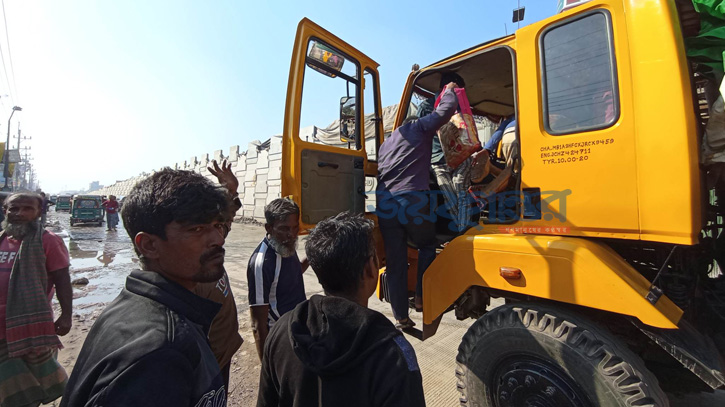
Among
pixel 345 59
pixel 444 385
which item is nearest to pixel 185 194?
pixel 345 59

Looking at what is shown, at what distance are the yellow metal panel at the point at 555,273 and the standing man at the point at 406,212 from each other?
15.0 inches

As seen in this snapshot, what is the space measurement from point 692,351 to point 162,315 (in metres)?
2.20

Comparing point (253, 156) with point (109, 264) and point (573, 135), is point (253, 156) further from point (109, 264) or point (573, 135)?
point (573, 135)

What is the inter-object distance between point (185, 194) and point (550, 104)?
78.2 inches

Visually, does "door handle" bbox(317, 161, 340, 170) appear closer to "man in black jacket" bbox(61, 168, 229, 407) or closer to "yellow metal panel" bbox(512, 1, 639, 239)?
"yellow metal panel" bbox(512, 1, 639, 239)

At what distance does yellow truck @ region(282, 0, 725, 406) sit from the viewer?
5.24 ft

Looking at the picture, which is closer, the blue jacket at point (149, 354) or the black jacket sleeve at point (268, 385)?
the blue jacket at point (149, 354)

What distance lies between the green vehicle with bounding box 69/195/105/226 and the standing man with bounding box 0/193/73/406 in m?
22.3

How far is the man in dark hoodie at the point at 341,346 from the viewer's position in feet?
3.35

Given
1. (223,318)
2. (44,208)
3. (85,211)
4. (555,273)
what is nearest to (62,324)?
(223,318)

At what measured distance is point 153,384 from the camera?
0.73 metres

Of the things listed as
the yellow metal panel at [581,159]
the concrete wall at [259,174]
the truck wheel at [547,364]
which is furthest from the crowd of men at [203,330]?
the concrete wall at [259,174]

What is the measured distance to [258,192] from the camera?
18.7 metres

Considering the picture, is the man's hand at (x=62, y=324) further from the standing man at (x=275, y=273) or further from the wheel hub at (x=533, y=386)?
the wheel hub at (x=533, y=386)
